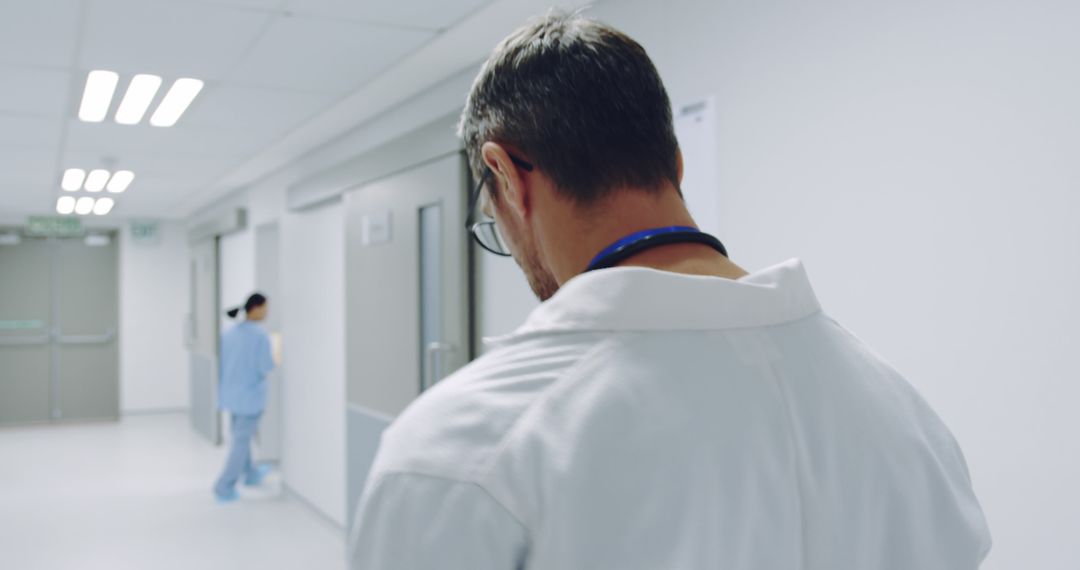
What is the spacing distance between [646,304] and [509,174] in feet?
0.77

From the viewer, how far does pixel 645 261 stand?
0.74m

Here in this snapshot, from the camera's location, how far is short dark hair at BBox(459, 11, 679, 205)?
0.77 metres

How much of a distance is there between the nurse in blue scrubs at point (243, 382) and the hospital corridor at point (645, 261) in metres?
0.65

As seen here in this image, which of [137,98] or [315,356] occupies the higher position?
[137,98]

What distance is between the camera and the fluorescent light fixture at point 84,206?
7.22 meters

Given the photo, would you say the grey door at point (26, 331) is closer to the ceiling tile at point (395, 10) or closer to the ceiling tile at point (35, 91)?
the ceiling tile at point (35, 91)

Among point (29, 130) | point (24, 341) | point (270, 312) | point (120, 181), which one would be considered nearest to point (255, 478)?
point (270, 312)

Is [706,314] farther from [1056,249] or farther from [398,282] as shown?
[398,282]

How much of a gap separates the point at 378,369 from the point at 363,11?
1858mm

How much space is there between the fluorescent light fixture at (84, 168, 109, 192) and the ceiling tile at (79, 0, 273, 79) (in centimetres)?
292

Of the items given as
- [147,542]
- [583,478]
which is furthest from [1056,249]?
[147,542]

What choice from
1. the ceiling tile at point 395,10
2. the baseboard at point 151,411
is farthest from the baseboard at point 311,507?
the baseboard at point 151,411

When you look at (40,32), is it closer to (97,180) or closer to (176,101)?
(176,101)

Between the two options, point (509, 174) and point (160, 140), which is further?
point (160, 140)
